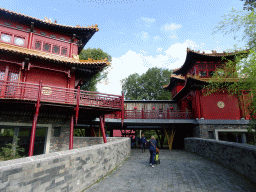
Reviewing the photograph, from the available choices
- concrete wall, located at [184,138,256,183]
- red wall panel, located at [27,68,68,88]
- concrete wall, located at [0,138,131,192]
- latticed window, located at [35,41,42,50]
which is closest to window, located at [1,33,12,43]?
latticed window, located at [35,41,42,50]

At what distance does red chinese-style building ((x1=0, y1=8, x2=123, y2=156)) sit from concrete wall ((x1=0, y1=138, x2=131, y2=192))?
167 inches

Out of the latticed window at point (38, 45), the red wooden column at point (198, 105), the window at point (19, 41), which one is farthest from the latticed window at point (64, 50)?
the red wooden column at point (198, 105)

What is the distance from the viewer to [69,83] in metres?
11.9

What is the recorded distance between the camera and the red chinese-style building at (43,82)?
9.32 metres

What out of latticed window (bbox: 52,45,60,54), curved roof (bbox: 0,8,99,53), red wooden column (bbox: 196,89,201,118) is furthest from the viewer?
red wooden column (bbox: 196,89,201,118)

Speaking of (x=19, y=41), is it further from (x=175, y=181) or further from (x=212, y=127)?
(x=212, y=127)

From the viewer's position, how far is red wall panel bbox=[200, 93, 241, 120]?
49.9 feet

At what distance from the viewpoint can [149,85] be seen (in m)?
39.6

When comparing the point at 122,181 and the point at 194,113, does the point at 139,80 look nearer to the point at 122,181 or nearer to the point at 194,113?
the point at 194,113

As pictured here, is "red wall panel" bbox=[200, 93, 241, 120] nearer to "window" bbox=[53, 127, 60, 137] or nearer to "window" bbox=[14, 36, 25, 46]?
"window" bbox=[53, 127, 60, 137]

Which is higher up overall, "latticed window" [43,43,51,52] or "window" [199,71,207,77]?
"latticed window" [43,43,51,52]

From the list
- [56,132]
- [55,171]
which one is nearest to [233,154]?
[55,171]

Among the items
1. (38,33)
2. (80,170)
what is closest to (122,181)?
(80,170)

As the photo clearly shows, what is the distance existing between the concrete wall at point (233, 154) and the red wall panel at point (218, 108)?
5.20 metres
